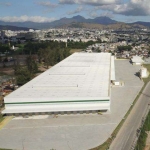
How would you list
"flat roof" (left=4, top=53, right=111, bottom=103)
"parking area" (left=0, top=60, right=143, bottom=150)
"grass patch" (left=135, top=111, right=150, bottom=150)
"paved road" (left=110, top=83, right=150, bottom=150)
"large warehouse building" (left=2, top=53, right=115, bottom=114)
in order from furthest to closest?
"flat roof" (left=4, top=53, right=111, bottom=103)
"large warehouse building" (left=2, top=53, right=115, bottom=114)
"parking area" (left=0, top=60, right=143, bottom=150)
"paved road" (left=110, top=83, right=150, bottom=150)
"grass patch" (left=135, top=111, right=150, bottom=150)

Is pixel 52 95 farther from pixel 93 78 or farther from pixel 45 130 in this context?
pixel 93 78

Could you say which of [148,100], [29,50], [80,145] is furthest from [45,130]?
[29,50]

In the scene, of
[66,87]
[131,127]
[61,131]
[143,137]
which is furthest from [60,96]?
[143,137]

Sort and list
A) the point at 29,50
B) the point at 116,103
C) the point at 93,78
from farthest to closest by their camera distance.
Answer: the point at 29,50 < the point at 93,78 < the point at 116,103

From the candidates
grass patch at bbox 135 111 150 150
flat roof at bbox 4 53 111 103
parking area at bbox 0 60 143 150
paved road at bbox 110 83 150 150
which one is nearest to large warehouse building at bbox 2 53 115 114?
flat roof at bbox 4 53 111 103

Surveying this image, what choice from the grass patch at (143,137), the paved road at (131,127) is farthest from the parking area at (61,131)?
the grass patch at (143,137)

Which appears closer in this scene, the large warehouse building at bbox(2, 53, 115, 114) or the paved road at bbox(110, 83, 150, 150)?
the paved road at bbox(110, 83, 150, 150)

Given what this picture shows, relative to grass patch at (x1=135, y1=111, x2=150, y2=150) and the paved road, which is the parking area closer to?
the paved road
